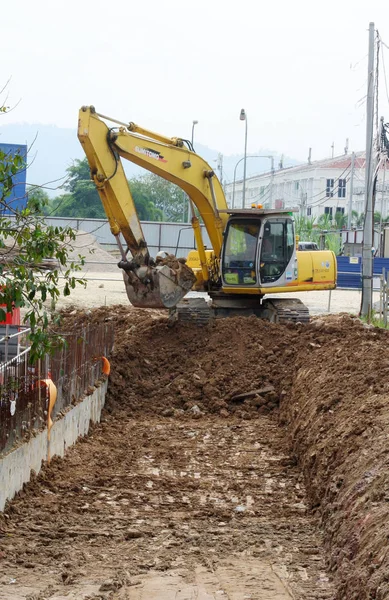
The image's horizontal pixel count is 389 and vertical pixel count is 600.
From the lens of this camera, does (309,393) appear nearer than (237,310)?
Yes

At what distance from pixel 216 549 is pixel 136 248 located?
933 centimetres

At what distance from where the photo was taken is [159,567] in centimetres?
727

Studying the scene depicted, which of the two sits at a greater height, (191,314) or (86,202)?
(86,202)

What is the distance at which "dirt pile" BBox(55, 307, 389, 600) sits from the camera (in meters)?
7.11

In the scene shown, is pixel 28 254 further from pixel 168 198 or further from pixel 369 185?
pixel 168 198

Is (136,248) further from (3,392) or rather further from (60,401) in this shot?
(3,392)

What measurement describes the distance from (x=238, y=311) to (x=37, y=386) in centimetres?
1014

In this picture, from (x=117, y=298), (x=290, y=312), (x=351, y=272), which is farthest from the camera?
(x=351, y=272)

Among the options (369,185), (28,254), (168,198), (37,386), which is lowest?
(37,386)

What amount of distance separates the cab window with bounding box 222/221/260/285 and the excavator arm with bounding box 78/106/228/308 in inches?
24.7

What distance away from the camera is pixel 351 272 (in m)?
39.0

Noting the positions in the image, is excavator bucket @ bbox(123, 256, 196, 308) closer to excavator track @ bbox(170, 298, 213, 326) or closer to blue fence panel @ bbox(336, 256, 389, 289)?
excavator track @ bbox(170, 298, 213, 326)

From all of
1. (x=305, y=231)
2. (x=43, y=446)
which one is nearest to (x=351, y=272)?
(x=43, y=446)

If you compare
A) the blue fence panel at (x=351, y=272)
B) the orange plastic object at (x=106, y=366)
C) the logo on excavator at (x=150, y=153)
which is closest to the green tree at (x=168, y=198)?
the blue fence panel at (x=351, y=272)
